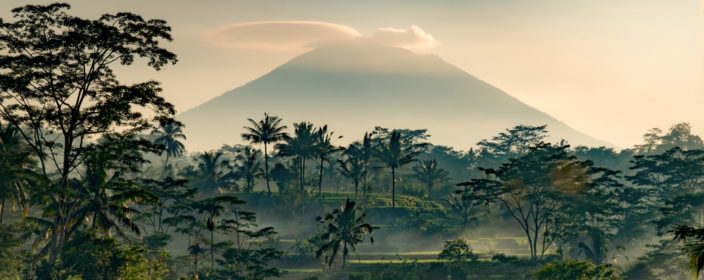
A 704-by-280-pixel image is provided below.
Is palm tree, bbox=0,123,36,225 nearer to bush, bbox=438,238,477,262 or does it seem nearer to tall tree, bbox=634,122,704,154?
bush, bbox=438,238,477,262

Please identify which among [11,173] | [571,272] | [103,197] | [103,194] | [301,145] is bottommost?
[571,272]

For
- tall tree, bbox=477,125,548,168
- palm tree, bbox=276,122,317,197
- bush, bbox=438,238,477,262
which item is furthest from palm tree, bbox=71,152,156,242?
tall tree, bbox=477,125,548,168

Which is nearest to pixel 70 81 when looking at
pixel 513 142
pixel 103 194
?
pixel 103 194

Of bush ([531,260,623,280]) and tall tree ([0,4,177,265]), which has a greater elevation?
tall tree ([0,4,177,265])

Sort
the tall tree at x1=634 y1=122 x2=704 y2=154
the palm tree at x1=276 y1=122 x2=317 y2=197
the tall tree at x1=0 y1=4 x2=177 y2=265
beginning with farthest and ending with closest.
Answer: the tall tree at x1=634 y1=122 x2=704 y2=154 → the palm tree at x1=276 y1=122 x2=317 y2=197 → the tall tree at x1=0 y1=4 x2=177 y2=265

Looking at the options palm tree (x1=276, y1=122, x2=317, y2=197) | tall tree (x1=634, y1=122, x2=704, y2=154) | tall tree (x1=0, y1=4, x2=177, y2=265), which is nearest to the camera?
tall tree (x1=0, y1=4, x2=177, y2=265)

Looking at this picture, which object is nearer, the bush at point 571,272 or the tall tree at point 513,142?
the bush at point 571,272

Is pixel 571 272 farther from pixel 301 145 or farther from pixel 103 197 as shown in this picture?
pixel 301 145

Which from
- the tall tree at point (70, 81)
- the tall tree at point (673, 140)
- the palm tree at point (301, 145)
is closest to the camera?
the tall tree at point (70, 81)

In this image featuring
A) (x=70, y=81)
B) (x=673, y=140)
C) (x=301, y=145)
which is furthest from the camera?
(x=673, y=140)

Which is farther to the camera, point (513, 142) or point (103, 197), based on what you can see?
point (513, 142)

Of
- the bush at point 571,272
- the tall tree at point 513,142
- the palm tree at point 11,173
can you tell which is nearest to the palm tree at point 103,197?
the palm tree at point 11,173

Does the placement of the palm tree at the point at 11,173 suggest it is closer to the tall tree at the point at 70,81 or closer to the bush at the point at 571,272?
the tall tree at the point at 70,81

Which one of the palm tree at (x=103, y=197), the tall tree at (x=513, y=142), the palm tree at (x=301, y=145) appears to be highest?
the tall tree at (x=513, y=142)
